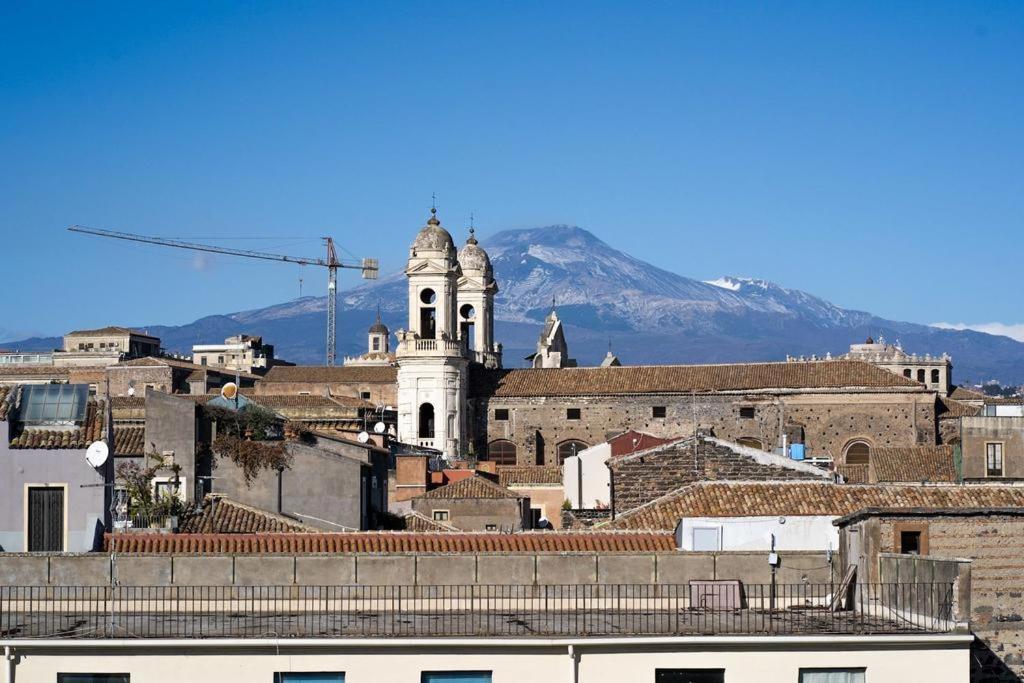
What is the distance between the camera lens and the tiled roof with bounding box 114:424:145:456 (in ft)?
113

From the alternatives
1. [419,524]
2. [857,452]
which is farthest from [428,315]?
[419,524]

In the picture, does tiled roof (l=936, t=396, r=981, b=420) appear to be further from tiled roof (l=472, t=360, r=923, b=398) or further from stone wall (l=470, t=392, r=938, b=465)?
stone wall (l=470, t=392, r=938, b=465)

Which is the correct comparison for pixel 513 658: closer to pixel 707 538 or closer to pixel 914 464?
pixel 707 538

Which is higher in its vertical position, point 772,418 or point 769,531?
point 772,418

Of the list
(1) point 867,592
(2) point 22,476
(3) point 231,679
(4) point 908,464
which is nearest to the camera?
(3) point 231,679

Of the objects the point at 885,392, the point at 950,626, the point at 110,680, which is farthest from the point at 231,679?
the point at 885,392

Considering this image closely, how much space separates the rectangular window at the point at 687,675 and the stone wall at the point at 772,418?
67.6 m

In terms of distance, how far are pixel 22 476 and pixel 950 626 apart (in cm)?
1123

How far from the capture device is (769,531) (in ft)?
83.4

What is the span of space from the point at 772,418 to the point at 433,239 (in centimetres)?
1789

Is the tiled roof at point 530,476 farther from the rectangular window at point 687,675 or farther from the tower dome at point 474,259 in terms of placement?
the rectangular window at point 687,675

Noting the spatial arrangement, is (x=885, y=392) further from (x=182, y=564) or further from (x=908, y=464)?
(x=182, y=564)

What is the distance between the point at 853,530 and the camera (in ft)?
72.3

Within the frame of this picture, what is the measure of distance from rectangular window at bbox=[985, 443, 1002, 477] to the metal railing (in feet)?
84.2
